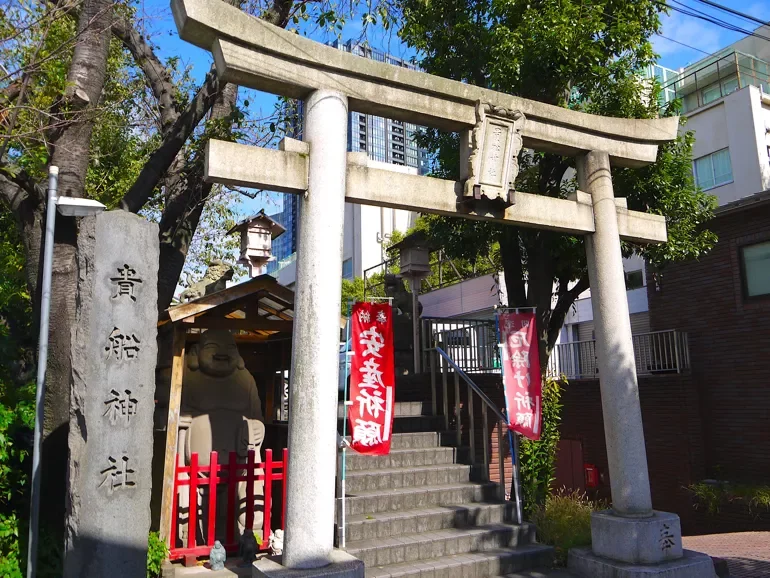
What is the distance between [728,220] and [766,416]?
13.8ft

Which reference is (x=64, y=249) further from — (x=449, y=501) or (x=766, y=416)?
(x=766, y=416)

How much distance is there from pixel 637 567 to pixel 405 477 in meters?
2.93

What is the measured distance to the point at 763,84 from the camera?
2062cm

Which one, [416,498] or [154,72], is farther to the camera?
[154,72]

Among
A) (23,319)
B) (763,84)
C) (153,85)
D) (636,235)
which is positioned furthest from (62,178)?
(763,84)

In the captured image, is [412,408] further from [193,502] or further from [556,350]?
[556,350]

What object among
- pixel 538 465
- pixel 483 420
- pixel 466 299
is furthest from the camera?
pixel 466 299

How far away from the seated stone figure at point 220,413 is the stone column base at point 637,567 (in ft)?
13.1

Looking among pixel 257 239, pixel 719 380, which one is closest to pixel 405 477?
pixel 257 239

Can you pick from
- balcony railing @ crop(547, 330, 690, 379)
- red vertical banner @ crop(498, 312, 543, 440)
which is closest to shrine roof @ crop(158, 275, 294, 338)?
red vertical banner @ crop(498, 312, 543, 440)

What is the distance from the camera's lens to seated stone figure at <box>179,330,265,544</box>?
7.80m

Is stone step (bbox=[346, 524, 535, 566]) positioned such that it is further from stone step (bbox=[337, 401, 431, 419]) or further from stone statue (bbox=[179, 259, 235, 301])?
stone statue (bbox=[179, 259, 235, 301])

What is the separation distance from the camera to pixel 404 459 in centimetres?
834

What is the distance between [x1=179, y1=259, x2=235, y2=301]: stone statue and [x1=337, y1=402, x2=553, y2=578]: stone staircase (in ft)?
14.8
